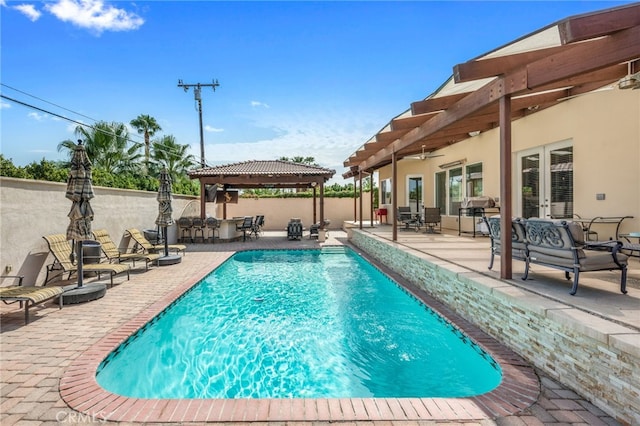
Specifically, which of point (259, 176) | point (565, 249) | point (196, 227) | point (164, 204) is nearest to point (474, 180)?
point (565, 249)

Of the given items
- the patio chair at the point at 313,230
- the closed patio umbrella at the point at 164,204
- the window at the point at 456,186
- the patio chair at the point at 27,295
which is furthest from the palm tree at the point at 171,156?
the patio chair at the point at 27,295

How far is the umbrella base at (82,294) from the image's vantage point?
5514 mm

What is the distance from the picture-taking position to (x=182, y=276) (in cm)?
795

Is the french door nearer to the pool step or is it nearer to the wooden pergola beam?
the wooden pergola beam

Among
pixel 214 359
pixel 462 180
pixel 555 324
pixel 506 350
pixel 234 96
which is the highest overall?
pixel 234 96

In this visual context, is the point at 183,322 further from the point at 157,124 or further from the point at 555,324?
the point at 157,124

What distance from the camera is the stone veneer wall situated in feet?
8.09

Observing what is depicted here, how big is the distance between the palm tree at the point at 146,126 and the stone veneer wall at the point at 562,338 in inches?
921

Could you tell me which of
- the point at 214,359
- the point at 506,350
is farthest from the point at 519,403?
the point at 214,359

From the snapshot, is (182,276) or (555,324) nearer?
(555,324)

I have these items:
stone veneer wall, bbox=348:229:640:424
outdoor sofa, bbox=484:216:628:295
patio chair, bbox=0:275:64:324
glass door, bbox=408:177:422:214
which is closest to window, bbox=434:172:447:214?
glass door, bbox=408:177:422:214

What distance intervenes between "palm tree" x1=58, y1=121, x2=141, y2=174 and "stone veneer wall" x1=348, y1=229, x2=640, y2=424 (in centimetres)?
1982

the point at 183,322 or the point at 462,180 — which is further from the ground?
the point at 462,180

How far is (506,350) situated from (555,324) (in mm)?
769
